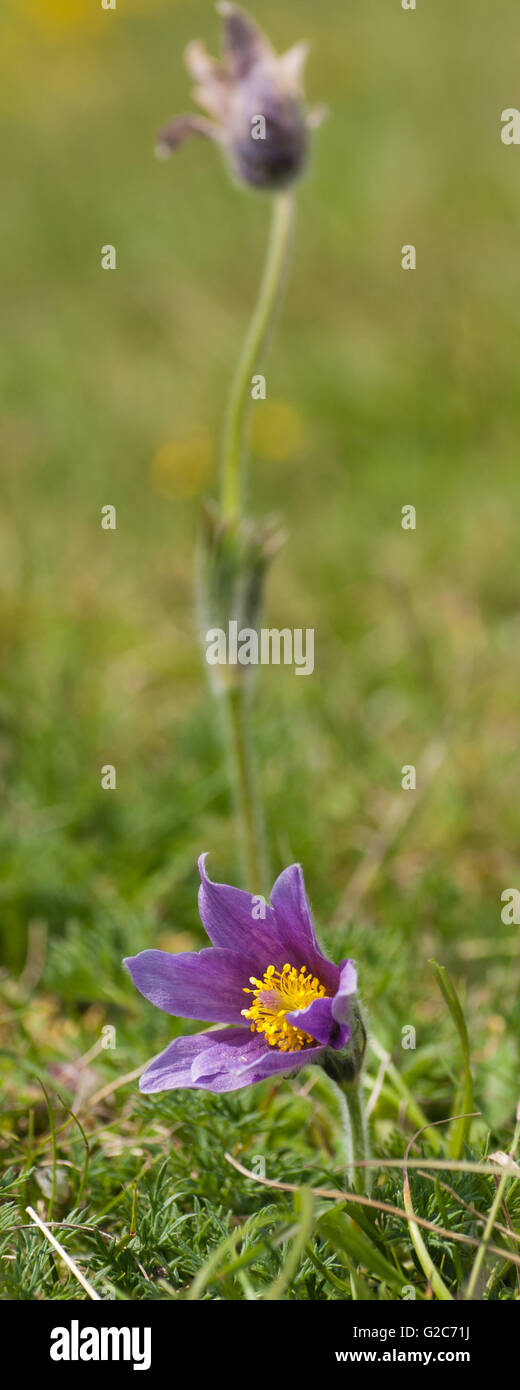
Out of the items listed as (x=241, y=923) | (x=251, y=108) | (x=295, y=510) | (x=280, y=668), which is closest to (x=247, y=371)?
(x=251, y=108)

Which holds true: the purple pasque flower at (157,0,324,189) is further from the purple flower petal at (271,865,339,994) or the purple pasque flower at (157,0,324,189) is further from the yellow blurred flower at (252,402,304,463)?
the yellow blurred flower at (252,402,304,463)

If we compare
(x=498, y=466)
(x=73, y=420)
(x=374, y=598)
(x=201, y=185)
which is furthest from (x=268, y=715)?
(x=201, y=185)

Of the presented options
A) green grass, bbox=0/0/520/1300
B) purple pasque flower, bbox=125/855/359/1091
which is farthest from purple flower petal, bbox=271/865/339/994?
green grass, bbox=0/0/520/1300

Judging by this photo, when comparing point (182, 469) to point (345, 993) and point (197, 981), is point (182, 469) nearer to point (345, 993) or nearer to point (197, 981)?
point (197, 981)

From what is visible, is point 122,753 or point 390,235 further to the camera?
point 390,235

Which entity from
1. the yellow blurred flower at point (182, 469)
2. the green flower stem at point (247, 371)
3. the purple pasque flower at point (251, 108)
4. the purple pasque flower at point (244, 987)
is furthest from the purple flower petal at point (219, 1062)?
the yellow blurred flower at point (182, 469)

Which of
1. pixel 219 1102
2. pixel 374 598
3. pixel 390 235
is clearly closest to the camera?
pixel 219 1102
